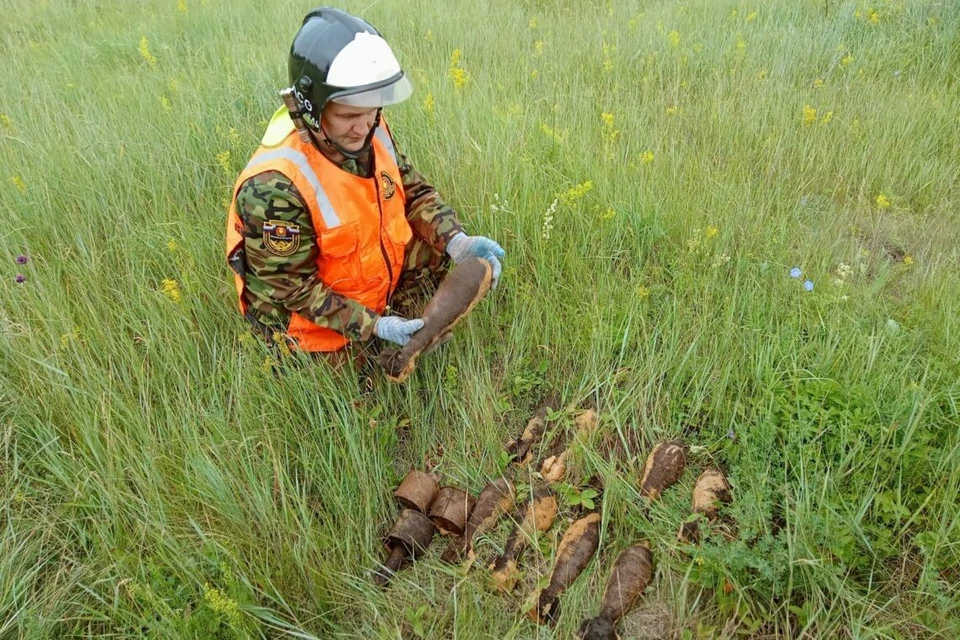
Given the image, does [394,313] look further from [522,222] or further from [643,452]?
[643,452]

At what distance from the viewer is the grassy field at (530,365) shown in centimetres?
182

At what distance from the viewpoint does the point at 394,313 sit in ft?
9.00

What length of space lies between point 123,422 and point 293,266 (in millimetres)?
825

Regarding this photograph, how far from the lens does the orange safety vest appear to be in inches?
88.5

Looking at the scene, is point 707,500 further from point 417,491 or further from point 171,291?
point 171,291

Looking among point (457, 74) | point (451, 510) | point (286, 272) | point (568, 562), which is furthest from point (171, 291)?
point (457, 74)

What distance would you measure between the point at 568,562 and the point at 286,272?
1.46 meters

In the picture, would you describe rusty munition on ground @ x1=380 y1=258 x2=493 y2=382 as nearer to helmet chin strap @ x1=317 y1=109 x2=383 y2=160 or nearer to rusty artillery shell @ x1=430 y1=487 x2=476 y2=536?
rusty artillery shell @ x1=430 y1=487 x2=476 y2=536

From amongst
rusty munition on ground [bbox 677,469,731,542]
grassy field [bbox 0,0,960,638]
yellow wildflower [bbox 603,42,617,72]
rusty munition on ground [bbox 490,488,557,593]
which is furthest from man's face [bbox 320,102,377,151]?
yellow wildflower [bbox 603,42,617,72]

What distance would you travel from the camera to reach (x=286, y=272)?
2322 mm

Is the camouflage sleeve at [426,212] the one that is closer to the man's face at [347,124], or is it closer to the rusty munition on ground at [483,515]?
the man's face at [347,124]

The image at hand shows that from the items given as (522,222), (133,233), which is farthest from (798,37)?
(133,233)

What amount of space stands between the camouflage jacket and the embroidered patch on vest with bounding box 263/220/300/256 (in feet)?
0.05

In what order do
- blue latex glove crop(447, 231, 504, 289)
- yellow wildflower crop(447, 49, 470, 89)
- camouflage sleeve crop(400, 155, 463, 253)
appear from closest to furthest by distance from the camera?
blue latex glove crop(447, 231, 504, 289)
camouflage sleeve crop(400, 155, 463, 253)
yellow wildflower crop(447, 49, 470, 89)
